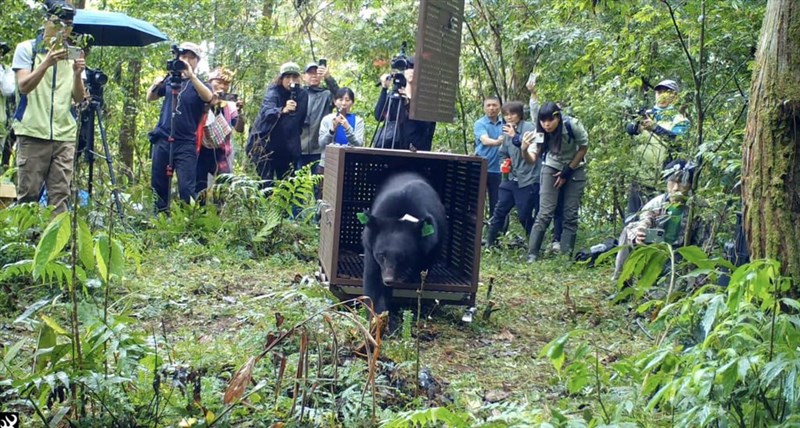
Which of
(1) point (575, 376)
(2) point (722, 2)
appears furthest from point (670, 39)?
(1) point (575, 376)

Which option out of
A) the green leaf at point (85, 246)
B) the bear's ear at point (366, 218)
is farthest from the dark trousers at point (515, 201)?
the green leaf at point (85, 246)

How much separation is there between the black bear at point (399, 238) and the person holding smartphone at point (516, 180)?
4488 mm

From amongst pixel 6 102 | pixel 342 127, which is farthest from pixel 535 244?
pixel 6 102

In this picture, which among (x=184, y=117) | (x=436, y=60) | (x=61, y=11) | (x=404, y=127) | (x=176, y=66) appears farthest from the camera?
(x=184, y=117)

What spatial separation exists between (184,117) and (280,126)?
5.06ft

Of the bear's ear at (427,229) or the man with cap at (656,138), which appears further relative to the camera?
the man with cap at (656,138)

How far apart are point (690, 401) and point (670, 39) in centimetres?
614

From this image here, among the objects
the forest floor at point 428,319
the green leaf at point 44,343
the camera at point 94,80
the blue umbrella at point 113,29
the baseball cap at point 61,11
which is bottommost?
the forest floor at point 428,319

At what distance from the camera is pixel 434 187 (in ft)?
24.1

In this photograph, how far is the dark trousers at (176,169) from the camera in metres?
9.76

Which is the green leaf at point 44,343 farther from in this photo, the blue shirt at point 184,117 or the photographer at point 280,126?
the photographer at point 280,126

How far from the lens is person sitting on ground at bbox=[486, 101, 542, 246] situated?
1097cm

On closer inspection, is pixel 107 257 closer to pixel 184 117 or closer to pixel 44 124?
pixel 44 124

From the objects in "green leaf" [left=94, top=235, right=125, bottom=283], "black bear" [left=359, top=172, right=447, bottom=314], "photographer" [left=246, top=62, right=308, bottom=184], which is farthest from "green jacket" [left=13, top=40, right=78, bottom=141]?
"green leaf" [left=94, top=235, right=125, bottom=283]
